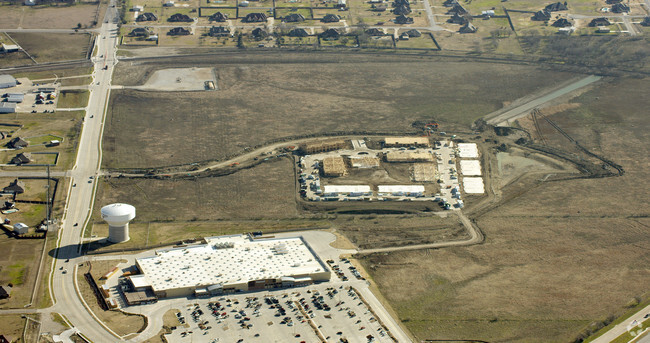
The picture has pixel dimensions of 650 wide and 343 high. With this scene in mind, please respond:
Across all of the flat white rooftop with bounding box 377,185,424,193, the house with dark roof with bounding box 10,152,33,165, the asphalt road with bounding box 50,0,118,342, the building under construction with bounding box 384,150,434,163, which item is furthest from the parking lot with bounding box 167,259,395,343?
the house with dark roof with bounding box 10,152,33,165

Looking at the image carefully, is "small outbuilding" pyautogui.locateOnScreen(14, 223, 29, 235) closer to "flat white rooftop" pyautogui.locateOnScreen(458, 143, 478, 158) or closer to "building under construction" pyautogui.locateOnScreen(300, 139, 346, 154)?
"building under construction" pyautogui.locateOnScreen(300, 139, 346, 154)

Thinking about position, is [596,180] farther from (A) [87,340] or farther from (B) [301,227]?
(A) [87,340]

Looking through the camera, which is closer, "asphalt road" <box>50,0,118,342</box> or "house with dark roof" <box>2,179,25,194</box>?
"asphalt road" <box>50,0,118,342</box>

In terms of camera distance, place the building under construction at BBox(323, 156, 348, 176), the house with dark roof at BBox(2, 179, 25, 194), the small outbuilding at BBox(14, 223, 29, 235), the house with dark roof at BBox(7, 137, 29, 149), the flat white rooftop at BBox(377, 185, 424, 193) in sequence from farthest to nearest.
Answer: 1. the house with dark roof at BBox(7, 137, 29, 149)
2. the building under construction at BBox(323, 156, 348, 176)
3. the flat white rooftop at BBox(377, 185, 424, 193)
4. the house with dark roof at BBox(2, 179, 25, 194)
5. the small outbuilding at BBox(14, 223, 29, 235)

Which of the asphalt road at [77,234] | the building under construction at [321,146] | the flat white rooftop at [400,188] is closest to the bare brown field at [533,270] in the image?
the flat white rooftop at [400,188]

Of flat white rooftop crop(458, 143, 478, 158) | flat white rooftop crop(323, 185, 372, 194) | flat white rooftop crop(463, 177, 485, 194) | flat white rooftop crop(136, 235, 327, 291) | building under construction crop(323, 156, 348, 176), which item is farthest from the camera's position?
flat white rooftop crop(458, 143, 478, 158)

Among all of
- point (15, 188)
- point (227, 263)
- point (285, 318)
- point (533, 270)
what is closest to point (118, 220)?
point (227, 263)
